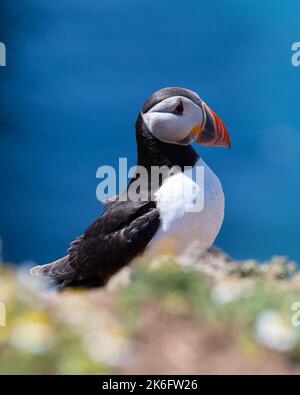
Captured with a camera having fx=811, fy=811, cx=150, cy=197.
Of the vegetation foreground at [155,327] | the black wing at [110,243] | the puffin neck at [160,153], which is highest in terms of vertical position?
the puffin neck at [160,153]

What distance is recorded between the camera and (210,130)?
5055 millimetres

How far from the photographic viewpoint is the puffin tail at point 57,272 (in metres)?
4.89

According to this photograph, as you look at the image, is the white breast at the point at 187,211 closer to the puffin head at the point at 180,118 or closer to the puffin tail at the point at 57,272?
the puffin head at the point at 180,118

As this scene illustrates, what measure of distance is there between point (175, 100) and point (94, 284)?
3.96 feet

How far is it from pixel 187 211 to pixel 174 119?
67 cm

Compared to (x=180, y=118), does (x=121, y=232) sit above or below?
below

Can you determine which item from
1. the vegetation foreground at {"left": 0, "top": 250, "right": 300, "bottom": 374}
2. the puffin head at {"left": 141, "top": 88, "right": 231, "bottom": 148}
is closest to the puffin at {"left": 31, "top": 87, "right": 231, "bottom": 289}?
the puffin head at {"left": 141, "top": 88, "right": 231, "bottom": 148}

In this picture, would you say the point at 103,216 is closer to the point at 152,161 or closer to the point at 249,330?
the point at 152,161

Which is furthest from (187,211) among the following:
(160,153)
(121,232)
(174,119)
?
(174,119)

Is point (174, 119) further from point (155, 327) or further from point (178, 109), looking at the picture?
point (155, 327)

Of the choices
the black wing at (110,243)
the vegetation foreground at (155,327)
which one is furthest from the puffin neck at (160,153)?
the vegetation foreground at (155,327)

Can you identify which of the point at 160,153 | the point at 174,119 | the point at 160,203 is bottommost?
the point at 160,203
